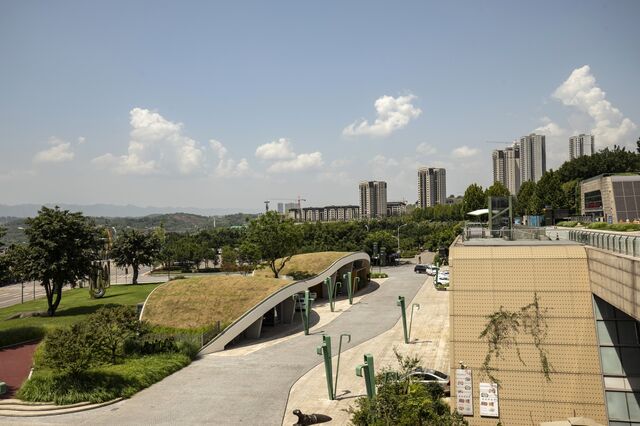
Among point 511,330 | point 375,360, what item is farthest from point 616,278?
point 375,360

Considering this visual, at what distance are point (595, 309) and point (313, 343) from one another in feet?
63.5

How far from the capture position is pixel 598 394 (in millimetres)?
17812

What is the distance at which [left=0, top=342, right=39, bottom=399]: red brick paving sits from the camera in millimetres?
25050

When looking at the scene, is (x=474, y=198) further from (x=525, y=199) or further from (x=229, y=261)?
(x=229, y=261)

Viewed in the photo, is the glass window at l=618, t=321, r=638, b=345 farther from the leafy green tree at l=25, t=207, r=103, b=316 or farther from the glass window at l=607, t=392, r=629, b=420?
→ the leafy green tree at l=25, t=207, r=103, b=316

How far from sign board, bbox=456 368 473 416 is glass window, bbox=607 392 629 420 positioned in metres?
4.97

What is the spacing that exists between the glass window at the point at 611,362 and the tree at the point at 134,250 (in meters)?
62.4

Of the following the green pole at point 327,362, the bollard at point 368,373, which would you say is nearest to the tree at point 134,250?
the green pole at point 327,362

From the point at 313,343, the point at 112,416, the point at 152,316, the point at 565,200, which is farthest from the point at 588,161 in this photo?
the point at 112,416

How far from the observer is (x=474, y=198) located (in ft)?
301

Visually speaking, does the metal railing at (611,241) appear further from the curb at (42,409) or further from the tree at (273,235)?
the tree at (273,235)

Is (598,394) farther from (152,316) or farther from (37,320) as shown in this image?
(37,320)

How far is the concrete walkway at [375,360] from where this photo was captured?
22.1 meters

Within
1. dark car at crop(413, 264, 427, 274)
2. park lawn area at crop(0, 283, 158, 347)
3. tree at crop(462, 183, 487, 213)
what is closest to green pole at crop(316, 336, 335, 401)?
park lawn area at crop(0, 283, 158, 347)
